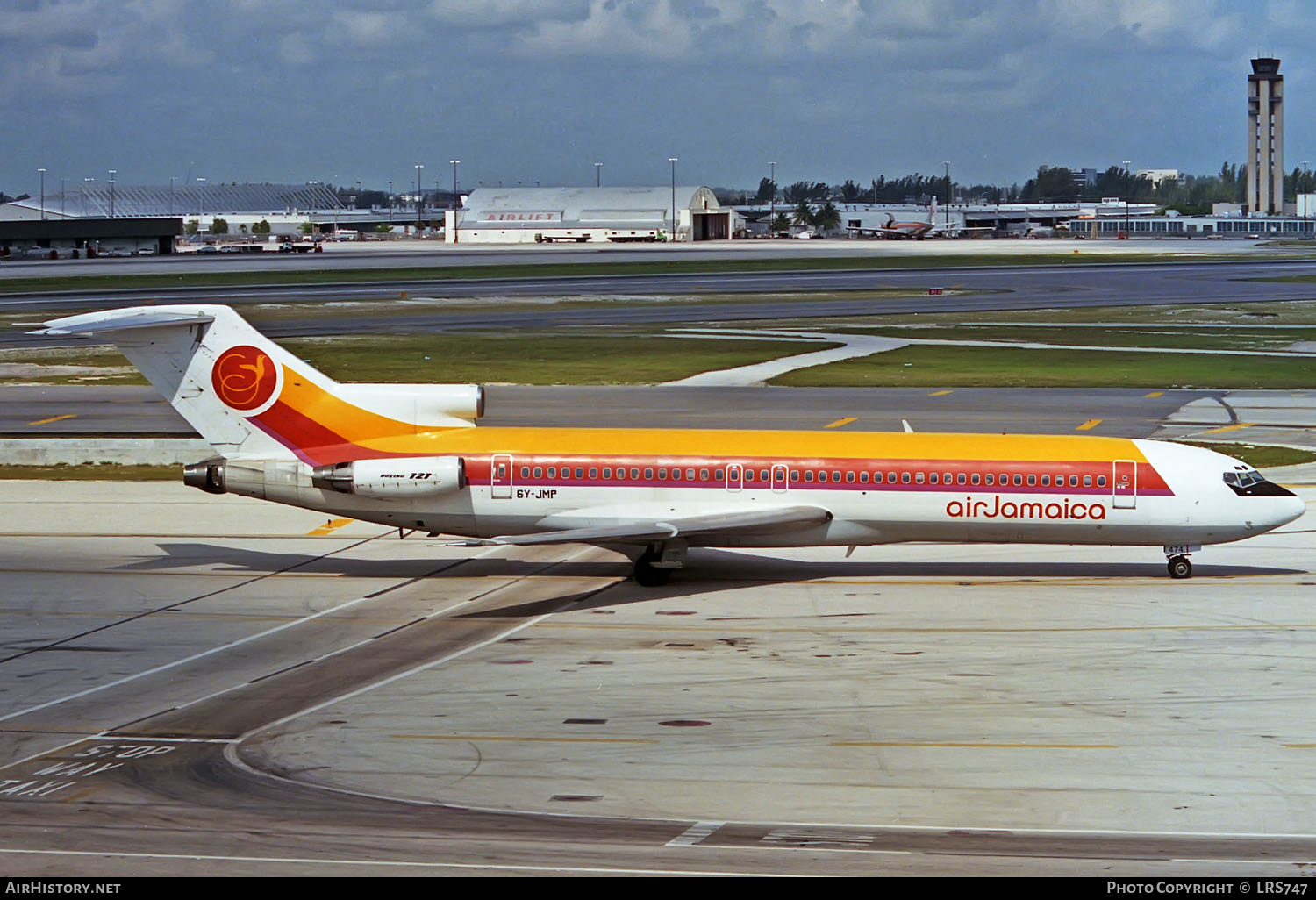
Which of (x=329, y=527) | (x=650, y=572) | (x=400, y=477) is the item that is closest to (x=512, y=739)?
(x=650, y=572)

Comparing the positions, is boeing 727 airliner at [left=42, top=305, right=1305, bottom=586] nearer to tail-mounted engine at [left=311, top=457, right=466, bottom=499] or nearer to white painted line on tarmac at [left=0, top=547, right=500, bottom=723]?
tail-mounted engine at [left=311, top=457, right=466, bottom=499]

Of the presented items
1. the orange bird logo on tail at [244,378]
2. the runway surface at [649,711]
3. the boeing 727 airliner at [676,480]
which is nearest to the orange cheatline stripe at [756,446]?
the boeing 727 airliner at [676,480]

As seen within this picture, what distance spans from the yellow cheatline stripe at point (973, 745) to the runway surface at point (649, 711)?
102 mm

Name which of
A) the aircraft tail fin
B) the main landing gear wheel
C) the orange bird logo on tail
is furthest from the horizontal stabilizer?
the main landing gear wheel

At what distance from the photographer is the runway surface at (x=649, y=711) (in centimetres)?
1786

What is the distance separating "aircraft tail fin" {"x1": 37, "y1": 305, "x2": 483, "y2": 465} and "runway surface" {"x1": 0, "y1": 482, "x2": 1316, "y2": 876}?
3122 mm

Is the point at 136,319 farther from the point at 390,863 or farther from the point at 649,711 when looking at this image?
the point at 390,863

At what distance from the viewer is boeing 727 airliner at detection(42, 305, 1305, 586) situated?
32375 millimetres

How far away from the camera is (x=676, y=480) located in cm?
3253

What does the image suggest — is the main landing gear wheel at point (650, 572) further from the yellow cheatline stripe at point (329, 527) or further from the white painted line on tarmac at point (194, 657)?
the yellow cheatline stripe at point (329, 527)

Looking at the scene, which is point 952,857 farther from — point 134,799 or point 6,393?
point 6,393

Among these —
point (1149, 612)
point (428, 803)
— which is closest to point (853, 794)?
point (428, 803)

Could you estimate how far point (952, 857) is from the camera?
676 inches

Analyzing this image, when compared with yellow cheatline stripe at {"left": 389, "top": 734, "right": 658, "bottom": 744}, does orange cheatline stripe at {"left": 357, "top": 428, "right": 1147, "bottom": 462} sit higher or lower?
higher
